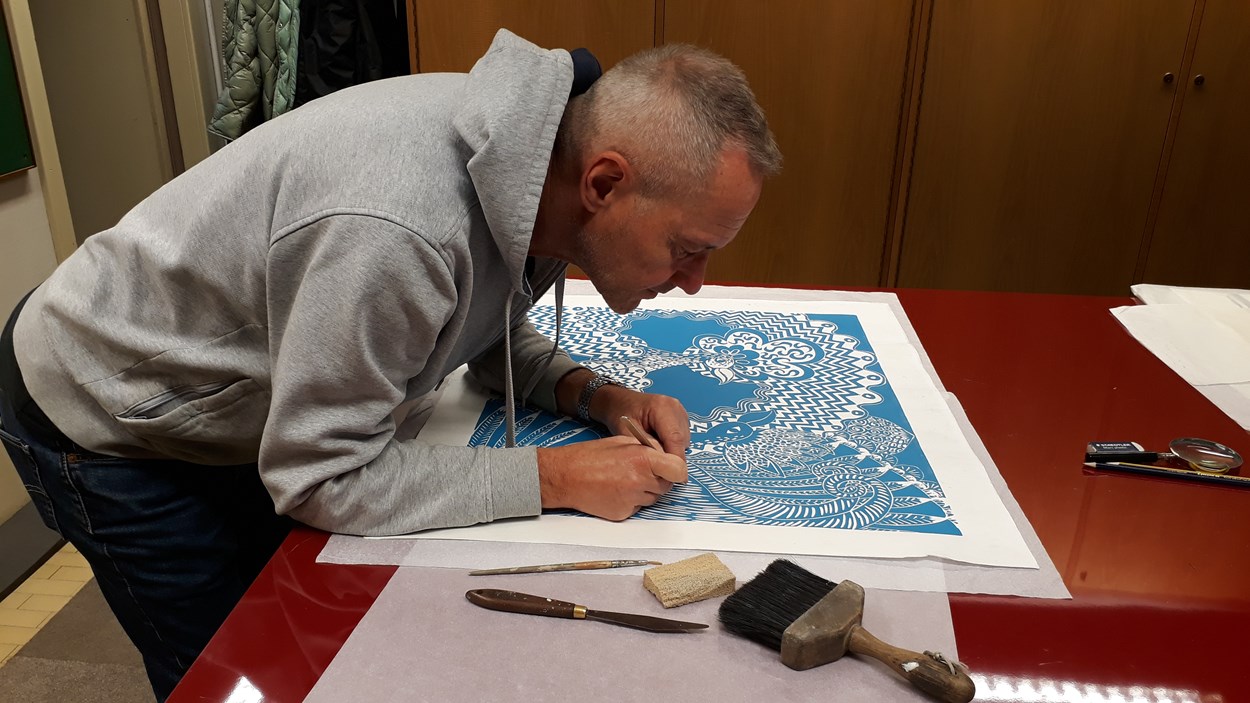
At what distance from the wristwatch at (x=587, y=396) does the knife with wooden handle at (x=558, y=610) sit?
39 cm

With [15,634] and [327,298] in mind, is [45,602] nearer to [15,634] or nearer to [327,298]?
[15,634]

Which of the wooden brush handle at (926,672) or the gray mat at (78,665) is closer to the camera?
the wooden brush handle at (926,672)

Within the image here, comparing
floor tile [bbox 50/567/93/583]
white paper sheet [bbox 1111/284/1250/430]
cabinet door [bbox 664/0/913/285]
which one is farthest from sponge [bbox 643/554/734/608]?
cabinet door [bbox 664/0/913/285]

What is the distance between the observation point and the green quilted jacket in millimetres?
2617

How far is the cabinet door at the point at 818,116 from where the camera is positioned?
8.98ft

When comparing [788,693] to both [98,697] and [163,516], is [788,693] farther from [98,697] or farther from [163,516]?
[98,697]

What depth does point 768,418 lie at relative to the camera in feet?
3.75

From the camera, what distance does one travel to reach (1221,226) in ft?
9.43

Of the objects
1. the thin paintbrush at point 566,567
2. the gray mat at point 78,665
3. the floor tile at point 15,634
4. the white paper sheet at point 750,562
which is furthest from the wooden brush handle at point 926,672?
the floor tile at point 15,634

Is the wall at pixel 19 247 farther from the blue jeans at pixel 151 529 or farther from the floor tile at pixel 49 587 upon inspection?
the blue jeans at pixel 151 529

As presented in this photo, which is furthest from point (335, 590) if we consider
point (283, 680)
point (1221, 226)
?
point (1221, 226)

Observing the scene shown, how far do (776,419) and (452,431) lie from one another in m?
0.41

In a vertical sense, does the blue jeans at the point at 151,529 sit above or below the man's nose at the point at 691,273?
below

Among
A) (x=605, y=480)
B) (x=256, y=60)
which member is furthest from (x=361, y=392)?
(x=256, y=60)
